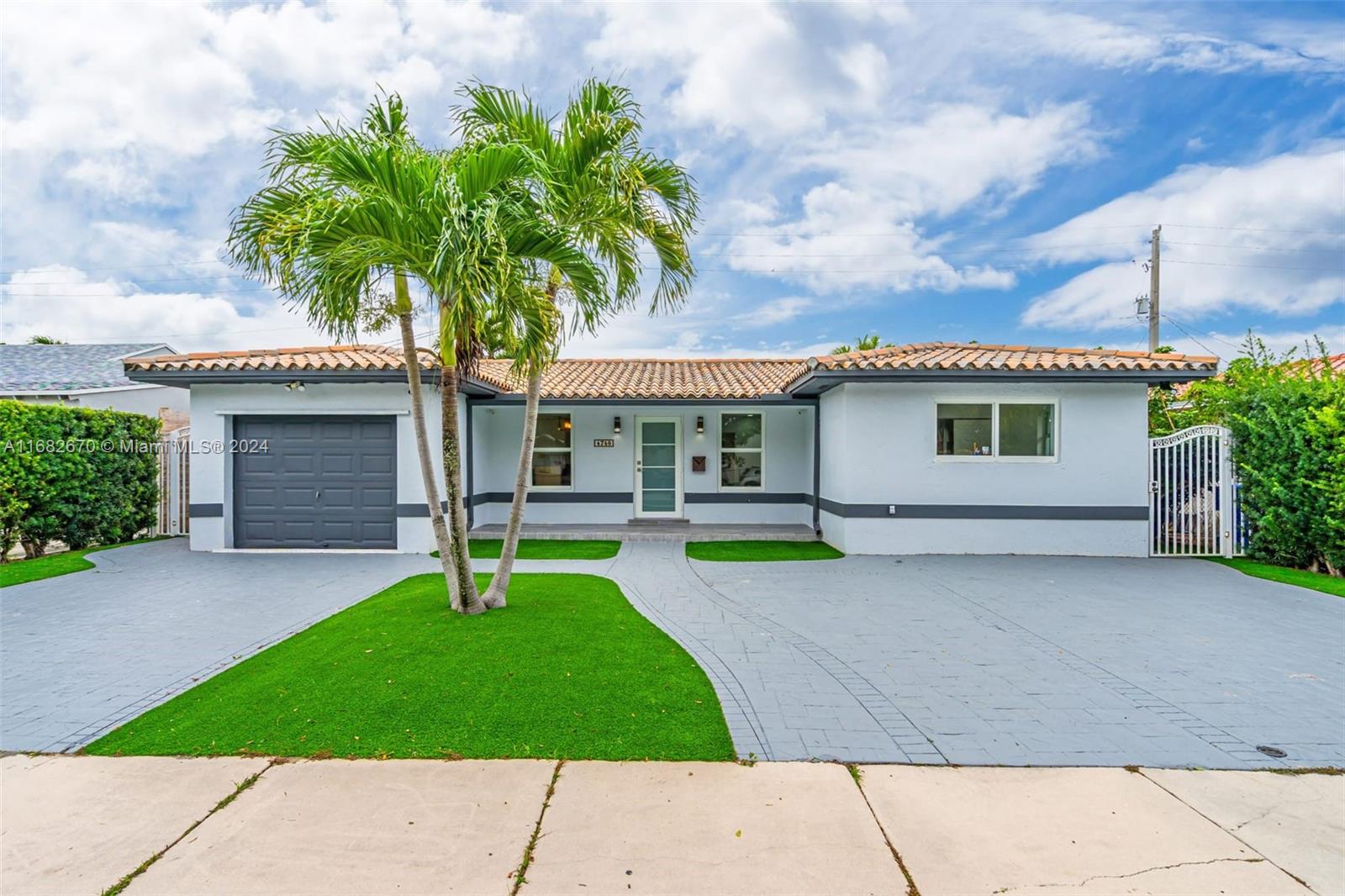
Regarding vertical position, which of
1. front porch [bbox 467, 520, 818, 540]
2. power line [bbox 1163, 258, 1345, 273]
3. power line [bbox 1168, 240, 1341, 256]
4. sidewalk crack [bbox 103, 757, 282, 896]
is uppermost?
power line [bbox 1168, 240, 1341, 256]

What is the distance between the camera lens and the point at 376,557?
10.1m

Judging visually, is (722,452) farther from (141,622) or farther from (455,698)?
(141,622)

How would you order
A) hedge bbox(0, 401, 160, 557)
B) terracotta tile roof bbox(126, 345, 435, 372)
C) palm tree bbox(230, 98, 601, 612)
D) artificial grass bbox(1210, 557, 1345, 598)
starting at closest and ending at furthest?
palm tree bbox(230, 98, 601, 612)
artificial grass bbox(1210, 557, 1345, 598)
hedge bbox(0, 401, 160, 557)
terracotta tile roof bbox(126, 345, 435, 372)

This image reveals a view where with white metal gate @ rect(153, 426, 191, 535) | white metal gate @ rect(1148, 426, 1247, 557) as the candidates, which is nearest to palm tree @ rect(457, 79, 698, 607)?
white metal gate @ rect(1148, 426, 1247, 557)

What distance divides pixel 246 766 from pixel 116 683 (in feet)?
7.68

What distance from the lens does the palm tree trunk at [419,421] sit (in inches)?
223

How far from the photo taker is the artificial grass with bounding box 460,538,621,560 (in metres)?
10.1

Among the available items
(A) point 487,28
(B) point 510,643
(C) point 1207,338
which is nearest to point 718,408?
(A) point 487,28

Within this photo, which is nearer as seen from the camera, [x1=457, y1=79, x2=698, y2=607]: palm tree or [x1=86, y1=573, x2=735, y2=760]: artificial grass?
[x1=86, y1=573, x2=735, y2=760]: artificial grass

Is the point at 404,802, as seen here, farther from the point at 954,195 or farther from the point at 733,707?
the point at 954,195

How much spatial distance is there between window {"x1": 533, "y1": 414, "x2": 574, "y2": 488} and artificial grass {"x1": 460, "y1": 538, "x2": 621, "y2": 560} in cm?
170

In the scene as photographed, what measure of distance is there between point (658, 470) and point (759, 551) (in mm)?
3374

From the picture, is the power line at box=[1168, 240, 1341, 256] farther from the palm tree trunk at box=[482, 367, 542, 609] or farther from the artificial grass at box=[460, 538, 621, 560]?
the palm tree trunk at box=[482, 367, 542, 609]

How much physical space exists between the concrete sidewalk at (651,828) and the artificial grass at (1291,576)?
671cm
